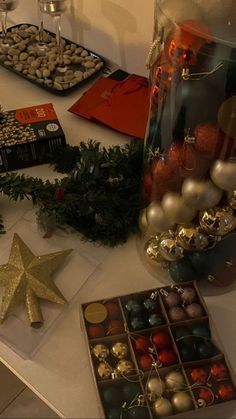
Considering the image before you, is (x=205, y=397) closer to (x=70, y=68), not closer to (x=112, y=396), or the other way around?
(x=112, y=396)

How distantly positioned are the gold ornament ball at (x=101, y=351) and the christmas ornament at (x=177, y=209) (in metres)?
0.18

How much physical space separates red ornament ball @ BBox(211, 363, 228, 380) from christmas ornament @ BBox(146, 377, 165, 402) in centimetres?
6

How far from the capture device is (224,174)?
1.84 ft

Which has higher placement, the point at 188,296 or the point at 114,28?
the point at 114,28

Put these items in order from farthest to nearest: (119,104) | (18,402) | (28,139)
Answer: (18,402)
(119,104)
(28,139)

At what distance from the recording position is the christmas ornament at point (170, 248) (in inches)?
25.5

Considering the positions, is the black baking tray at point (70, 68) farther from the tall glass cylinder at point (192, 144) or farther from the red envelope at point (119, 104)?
the tall glass cylinder at point (192, 144)

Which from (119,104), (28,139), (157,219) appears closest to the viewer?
(157,219)

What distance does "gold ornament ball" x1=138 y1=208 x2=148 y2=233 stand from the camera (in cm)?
70

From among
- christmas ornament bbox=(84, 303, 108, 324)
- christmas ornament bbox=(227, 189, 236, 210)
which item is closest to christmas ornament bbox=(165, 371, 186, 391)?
christmas ornament bbox=(84, 303, 108, 324)

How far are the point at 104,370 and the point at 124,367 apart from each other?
0.02 metres

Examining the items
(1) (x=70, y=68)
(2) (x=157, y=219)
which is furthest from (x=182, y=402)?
(1) (x=70, y=68)

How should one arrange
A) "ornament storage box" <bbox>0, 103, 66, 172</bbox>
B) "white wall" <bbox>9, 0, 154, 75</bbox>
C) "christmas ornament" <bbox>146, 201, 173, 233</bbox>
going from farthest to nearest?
"white wall" <bbox>9, 0, 154, 75</bbox> → "ornament storage box" <bbox>0, 103, 66, 172</bbox> → "christmas ornament" <bbox>146, 201, 173, 233</bbox>

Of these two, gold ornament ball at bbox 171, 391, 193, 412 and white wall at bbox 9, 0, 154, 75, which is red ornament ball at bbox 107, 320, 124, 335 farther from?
white wall at bbox 9, 0, 154, 75
